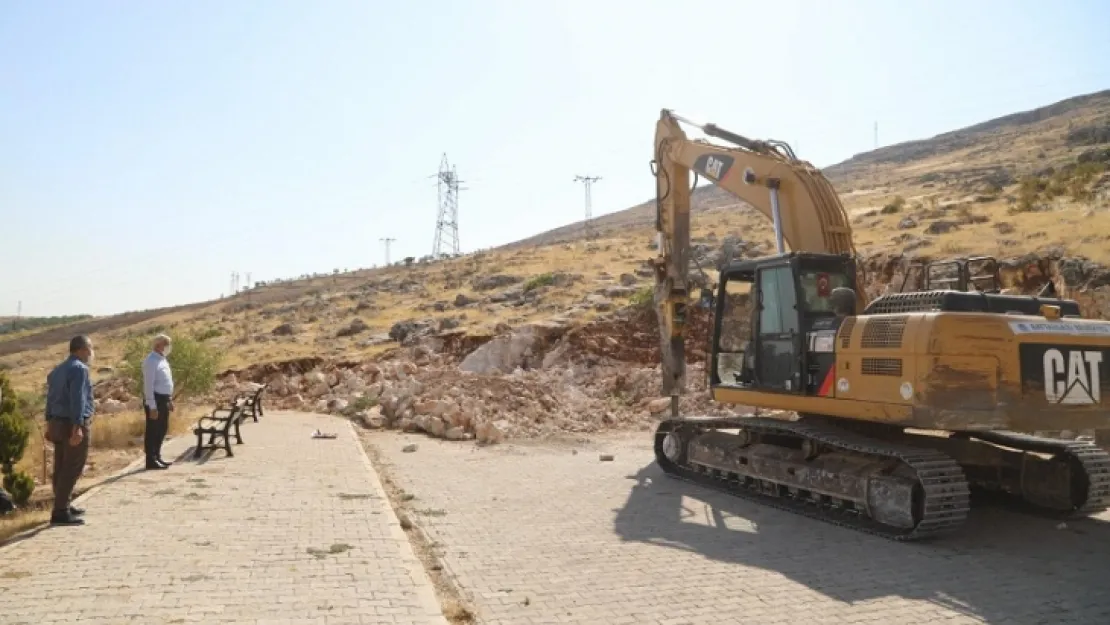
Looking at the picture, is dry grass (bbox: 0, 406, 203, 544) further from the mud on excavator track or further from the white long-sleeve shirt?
the mud on excavator track

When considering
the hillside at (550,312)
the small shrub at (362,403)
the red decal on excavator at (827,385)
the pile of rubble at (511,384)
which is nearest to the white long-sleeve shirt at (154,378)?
the pile of rubble at (511,384)

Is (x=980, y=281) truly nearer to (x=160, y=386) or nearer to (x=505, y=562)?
(x=505, y=562)

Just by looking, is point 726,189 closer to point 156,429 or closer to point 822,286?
point 822,286

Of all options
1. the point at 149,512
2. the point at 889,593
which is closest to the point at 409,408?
the point at 149,512

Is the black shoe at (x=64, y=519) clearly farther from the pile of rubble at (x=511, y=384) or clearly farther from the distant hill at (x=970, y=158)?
the distant hill at (x=970, y=158)

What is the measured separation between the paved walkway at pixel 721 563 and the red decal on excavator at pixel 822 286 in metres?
2.46

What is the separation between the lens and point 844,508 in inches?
362

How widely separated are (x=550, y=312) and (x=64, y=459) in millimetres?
22497

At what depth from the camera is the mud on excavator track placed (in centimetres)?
798

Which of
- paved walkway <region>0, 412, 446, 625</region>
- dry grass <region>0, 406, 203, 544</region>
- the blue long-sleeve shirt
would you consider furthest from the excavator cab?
→ dry grass <region>0, 406, 203, 544</region>

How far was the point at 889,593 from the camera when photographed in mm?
6434

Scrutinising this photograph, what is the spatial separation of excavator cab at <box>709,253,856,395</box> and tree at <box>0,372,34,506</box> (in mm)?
8327

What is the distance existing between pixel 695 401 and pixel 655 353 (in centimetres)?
497

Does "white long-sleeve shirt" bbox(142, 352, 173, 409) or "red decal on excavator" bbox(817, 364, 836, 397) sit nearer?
"red decal on excavator" bbox(817, 364, 836, 397)
